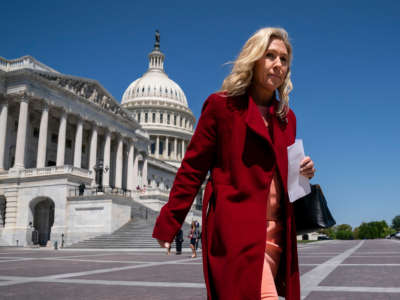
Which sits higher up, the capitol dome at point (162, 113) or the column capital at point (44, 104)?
the capitol dome at point (162, 113)

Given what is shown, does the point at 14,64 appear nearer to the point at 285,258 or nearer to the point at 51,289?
the point at 51,289

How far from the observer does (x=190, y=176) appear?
2.95m

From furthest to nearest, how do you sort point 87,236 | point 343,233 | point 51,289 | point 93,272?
point 343,233 → point 87,236 → point 93,272 → point 51,289

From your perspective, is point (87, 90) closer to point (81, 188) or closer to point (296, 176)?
point (81, 188)

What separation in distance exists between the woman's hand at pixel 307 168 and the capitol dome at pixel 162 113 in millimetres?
98409

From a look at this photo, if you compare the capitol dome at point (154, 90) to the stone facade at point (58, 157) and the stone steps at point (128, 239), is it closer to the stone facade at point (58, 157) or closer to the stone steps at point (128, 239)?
the stone facade at point (58, 157)

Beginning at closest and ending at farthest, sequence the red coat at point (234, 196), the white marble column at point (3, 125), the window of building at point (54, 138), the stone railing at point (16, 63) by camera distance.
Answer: the red coat at point (234, 196) → the white marble column at point (3, 125) → the stone railing at point (16, 63) → the window of building at point (54, 138)

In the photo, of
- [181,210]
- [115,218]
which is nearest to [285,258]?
[181,210]

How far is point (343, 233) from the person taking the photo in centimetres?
14550

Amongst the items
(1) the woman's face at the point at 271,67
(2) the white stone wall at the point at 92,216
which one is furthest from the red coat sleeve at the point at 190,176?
(2) the white stone wall at the point at 92,216

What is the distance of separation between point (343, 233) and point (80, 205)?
12651cm

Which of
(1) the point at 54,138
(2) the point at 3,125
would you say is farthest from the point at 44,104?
(1) the point at 54,138

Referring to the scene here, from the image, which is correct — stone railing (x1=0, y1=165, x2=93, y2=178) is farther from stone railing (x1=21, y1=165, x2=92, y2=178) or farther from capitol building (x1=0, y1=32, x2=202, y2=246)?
capitol building (x1=0, y1=32, x2=202, y2=246)

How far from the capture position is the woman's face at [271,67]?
3109mm
